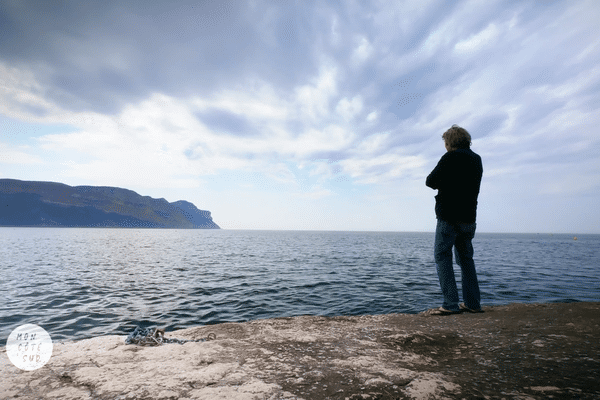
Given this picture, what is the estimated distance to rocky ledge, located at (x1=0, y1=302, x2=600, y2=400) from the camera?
1.88m

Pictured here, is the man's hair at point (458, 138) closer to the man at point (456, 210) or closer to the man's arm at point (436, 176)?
the man at point (456, 210)

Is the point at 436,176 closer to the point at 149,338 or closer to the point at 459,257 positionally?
the point at 459,257

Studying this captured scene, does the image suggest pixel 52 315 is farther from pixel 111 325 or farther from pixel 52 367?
pixel 52 367

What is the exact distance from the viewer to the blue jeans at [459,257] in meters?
4.36

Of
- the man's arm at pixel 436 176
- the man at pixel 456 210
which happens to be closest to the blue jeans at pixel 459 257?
the man at pixel 456 210

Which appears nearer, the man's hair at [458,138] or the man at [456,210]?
the man at [456,210]

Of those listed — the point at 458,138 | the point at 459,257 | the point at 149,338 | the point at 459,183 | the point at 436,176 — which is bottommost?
the point at 149,338

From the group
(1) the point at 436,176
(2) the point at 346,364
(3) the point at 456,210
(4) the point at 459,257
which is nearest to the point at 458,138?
(1) the point at 436,176

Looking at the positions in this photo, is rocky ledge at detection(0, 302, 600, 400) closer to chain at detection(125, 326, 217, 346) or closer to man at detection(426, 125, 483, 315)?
chain at detection(125, 326, 217, 346)

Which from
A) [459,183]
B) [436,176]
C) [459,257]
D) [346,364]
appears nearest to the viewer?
[346,364]

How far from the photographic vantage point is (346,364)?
2.39 meters

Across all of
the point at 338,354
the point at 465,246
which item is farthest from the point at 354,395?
the point at 465,246

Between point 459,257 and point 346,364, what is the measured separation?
10.7ft

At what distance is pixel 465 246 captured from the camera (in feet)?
14.5
